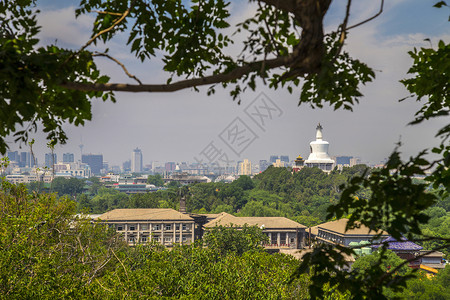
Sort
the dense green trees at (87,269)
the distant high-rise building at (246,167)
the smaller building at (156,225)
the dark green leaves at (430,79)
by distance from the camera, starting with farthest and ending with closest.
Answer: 1. the distant high-rise building at (246,167)
2. the smaller building at (156,225)
3. the dense green trees at (87,269)
4. the dark green leaves at (430,79)

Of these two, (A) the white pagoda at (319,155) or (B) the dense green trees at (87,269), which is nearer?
(B) the dense green trees at (87,269)

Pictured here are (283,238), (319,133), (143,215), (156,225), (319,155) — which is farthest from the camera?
(319,133)

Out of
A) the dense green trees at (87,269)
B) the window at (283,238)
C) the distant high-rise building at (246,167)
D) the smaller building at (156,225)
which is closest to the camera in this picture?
the dense green trees at (87,269)

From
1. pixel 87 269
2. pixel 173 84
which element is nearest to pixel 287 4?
pixel 173 84

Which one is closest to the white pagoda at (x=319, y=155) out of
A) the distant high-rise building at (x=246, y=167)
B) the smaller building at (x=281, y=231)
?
the smaller building at (x=281, y=231)

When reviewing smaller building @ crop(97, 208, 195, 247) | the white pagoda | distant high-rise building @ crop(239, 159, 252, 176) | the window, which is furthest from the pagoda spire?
distant high-rise building @ crop(239, 159, 252, 176)

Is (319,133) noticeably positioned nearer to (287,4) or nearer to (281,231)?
(281,231)

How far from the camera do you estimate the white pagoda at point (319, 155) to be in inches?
2773

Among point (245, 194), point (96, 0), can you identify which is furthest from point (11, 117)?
point (245, 194)

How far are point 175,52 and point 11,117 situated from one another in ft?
4.27

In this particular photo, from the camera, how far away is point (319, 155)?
71875 mm

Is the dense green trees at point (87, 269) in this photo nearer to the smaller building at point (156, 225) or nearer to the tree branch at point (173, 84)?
the tree branch at point (173, 84)

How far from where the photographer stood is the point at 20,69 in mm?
2025

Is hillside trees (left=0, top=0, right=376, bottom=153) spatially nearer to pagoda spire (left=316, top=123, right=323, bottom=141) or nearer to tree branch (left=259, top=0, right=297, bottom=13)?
tree branch (left=259, top=0, right=297, bottom=13)
